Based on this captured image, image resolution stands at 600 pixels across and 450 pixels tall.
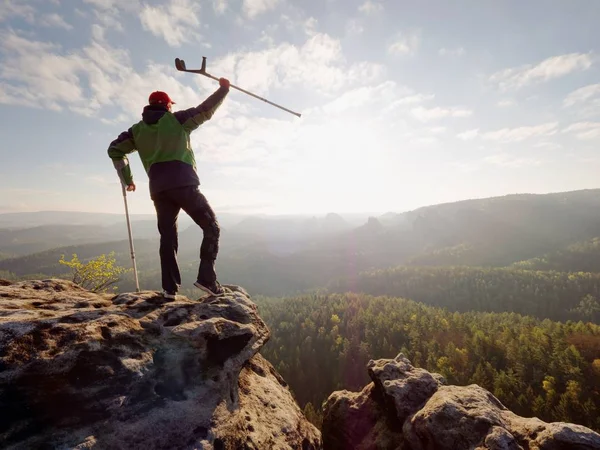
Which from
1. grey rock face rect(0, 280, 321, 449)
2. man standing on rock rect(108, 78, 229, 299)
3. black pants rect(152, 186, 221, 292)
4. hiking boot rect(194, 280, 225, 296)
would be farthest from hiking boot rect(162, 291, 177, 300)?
hiking boot rect(194, 280, 225, 296)

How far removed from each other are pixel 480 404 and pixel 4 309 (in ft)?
38.1

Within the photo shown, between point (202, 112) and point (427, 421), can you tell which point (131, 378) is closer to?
point (202, 112)

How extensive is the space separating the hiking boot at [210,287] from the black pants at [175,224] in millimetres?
121

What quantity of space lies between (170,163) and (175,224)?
168 cm

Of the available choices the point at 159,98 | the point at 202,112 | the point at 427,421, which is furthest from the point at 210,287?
the point at 427,421

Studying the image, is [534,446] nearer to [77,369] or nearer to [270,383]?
[270,383]

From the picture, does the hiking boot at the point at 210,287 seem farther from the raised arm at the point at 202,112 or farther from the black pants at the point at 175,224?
the raised arm at the point at 202,112

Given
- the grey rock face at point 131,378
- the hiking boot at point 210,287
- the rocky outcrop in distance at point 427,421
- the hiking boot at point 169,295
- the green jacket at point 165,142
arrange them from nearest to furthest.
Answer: the grey rock face at point 131,378 → the rocky outcrop in distance at point 427,421 → the green jacket at point 165,142 → the hiking boot at point 169,295 → the hiking boot at point 210,287

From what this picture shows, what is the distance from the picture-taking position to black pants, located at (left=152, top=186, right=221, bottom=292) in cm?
769

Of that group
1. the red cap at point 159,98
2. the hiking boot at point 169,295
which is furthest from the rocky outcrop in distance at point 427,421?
the red cap at point 159,98

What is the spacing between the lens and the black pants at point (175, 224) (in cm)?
769

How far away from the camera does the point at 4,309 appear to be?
600 centimetres

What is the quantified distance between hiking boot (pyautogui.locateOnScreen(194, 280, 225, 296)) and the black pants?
4.8 inches

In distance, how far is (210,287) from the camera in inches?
344
